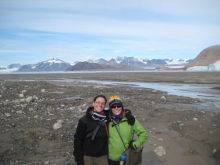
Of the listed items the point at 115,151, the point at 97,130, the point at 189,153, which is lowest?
the point at 189,153

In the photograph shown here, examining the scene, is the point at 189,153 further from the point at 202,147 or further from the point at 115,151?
the point at 115,151

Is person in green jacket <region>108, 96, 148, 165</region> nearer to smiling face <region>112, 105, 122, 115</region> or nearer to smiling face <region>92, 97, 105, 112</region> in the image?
smiling face <region>112, 105, 122, 115</region>

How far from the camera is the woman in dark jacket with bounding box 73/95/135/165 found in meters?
3.53

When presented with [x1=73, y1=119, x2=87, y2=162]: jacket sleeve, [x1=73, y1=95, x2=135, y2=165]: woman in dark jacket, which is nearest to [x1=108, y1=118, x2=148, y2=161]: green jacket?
[x1=73, y1=95, x2=135, y2=165]: woman in dark jacket

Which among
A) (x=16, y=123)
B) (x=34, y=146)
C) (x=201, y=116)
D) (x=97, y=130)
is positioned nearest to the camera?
(x=97, y=130)

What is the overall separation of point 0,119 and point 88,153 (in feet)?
28.2

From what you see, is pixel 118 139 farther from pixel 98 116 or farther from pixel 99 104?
pixel 99 104

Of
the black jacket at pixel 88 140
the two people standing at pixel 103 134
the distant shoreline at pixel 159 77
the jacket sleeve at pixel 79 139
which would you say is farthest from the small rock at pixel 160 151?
the distant shoreline at pixel 159 77

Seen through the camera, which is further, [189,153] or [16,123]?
[16,123]

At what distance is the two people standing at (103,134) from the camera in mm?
3535

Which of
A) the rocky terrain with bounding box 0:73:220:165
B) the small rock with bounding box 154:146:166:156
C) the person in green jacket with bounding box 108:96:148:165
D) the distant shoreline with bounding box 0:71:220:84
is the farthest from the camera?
the distant shoreline with bounding box 0:71:220:84

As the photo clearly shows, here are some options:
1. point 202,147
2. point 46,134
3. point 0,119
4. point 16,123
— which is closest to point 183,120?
point 202,147

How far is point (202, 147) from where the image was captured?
7012 mm

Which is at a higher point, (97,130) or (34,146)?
(97,130)
